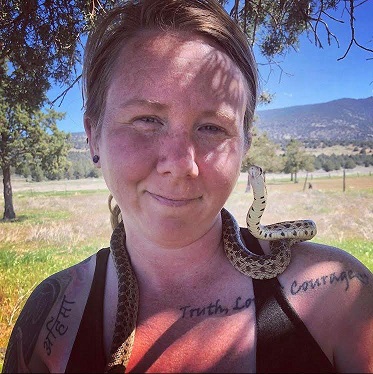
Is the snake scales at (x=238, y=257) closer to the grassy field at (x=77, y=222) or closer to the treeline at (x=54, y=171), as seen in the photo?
the grassy field at (x=77, y=222)

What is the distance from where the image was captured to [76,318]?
1.47m

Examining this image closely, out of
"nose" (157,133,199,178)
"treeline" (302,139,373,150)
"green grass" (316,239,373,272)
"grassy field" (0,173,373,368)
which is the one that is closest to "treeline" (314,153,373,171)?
"treeline" (302,139,373,150)

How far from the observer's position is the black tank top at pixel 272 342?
4.23 ft

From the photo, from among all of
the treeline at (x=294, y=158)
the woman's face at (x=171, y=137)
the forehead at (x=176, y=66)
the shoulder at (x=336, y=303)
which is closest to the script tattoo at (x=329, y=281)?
the shoulder at (x=336, y=303)

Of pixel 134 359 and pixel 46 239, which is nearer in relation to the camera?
pixel 134 359

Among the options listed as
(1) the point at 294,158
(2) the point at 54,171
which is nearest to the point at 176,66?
(2) the point at 54,171

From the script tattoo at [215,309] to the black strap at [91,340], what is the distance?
341 mm

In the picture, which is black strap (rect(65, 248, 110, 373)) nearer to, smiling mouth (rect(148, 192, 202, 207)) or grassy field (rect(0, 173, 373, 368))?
smiling mouth (rect(148, 192, 202, 207))

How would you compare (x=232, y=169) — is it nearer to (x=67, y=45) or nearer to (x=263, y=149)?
(x=67, y=45)

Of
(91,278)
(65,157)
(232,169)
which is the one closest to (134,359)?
(91,278)

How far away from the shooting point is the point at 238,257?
1556mm

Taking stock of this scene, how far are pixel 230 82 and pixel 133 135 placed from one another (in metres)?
0.45

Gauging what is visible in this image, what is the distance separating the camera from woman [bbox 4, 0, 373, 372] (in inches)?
51.4

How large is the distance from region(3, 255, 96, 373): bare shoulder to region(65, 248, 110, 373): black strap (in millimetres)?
63
